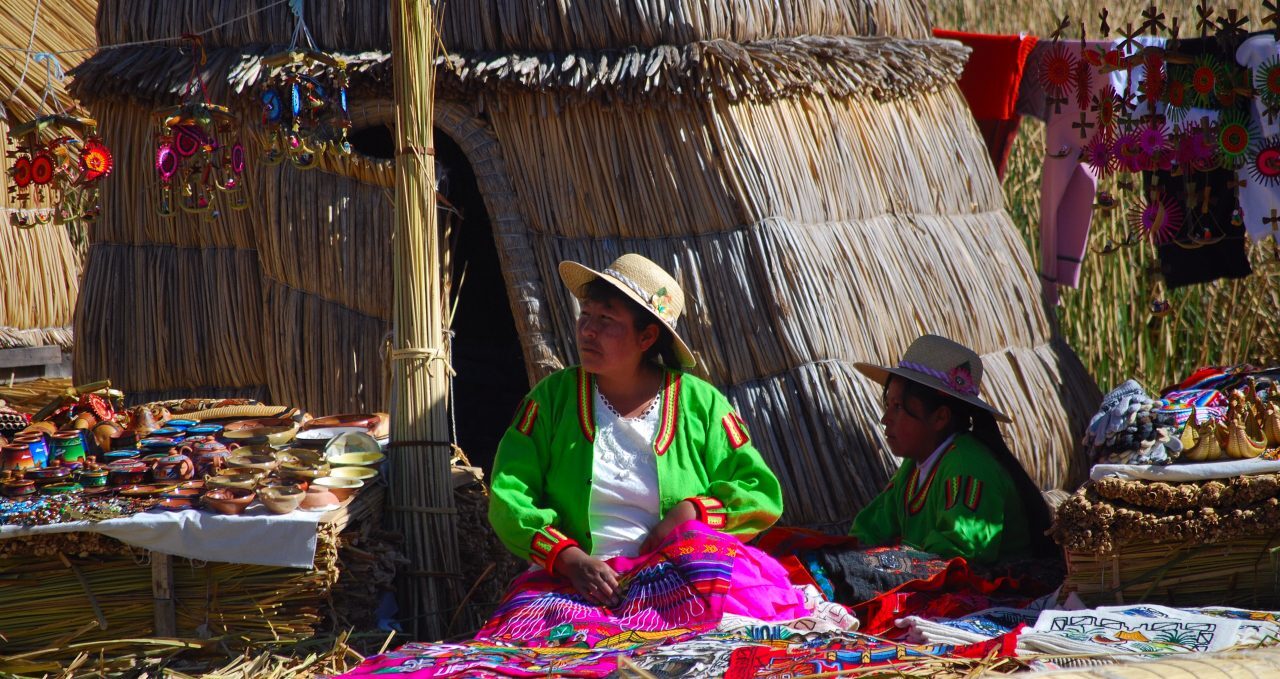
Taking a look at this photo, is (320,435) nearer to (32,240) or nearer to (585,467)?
(585,467)

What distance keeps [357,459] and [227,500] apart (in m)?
0.55

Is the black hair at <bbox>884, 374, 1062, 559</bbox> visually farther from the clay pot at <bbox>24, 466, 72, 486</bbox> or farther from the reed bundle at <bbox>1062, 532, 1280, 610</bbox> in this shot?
the clay pot at <bbox>24, 466, 72, 486</bbox>

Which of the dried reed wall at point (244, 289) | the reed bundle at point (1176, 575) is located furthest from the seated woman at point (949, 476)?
the dried reed wall at point (244, 289)

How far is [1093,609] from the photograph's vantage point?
336cm

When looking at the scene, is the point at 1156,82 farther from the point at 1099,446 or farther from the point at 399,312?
the point at 399,312

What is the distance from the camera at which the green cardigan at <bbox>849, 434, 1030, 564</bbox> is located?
12.6 ft

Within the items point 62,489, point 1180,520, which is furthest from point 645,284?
point 62,489

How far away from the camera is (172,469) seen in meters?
3.73

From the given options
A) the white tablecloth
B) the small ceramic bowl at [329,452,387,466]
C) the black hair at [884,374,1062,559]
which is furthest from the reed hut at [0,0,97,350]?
the black hair at [884,374,1062,559]

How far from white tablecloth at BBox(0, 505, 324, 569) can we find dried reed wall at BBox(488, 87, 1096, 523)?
1635mm

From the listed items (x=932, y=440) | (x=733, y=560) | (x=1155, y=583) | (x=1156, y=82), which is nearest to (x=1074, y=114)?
(x=1156, y=82)

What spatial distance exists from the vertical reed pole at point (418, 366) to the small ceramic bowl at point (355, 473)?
92mm

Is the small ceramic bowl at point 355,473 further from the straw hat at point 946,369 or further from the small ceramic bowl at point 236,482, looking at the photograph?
the straw hat at point 946,369

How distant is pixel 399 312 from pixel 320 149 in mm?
600
